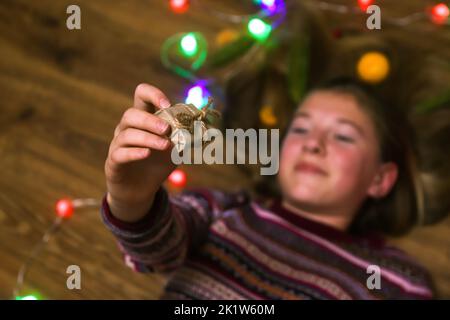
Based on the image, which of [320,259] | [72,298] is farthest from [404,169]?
[72,298]

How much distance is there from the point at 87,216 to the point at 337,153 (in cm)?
58

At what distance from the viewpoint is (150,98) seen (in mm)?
830

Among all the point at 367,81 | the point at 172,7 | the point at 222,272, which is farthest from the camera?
the point at 172,7

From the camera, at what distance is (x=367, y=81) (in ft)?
4.49

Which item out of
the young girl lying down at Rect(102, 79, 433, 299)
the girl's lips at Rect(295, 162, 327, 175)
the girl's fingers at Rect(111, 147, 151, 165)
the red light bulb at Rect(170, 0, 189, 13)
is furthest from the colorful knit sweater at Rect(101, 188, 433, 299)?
the red light bulb at Rect(170, 0, 189, 13)

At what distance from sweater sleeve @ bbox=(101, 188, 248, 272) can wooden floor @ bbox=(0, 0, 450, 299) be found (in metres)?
0.15

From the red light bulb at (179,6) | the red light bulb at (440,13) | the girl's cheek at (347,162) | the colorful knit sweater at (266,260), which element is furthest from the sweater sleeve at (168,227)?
the red light bulb at (440,13)

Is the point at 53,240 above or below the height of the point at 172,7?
below

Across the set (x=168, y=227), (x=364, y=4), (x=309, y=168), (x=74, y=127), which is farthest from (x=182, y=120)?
(x=364, y=4)

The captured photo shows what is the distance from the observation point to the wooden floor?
126 cm

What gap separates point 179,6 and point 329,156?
60cm

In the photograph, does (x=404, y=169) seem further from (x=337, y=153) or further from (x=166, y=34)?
(x=166, y=34)

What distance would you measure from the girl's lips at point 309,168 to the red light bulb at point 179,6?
56 centimetres

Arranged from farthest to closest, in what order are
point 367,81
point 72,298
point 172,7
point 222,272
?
point 172,7 → point 367,81 → point 72,298 → point 222,272
